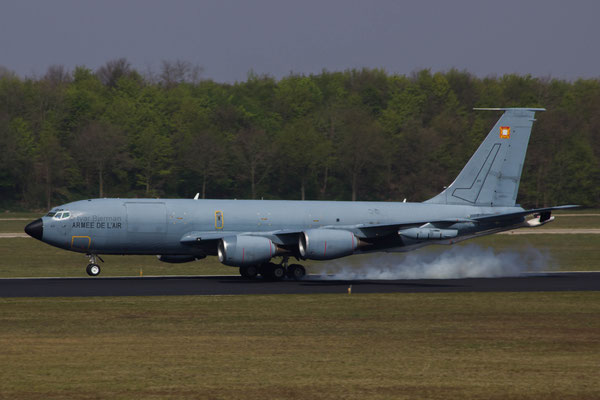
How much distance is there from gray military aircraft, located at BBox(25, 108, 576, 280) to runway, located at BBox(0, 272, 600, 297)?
4.41 ft

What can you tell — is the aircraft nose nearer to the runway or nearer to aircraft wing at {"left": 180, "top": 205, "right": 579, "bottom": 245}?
the runway

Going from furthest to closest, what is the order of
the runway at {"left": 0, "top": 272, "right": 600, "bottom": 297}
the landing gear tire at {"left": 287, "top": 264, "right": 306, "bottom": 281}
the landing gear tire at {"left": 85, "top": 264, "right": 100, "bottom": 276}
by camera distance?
1. the landing gear tire at {"left": 287, "top": 264, "right": 306, "bottom": 281}
2. the landing gear tire at {"left": 85, "top": 264, "right": 100, "bottom": 276}
3. the runway at {"left": 0, "top": 272, "right": 600, "bottom": 297}

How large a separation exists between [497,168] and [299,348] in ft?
91.3

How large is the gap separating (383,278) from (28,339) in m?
23.3

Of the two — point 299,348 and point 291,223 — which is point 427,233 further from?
point 299,348

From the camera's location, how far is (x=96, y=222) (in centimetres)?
4081

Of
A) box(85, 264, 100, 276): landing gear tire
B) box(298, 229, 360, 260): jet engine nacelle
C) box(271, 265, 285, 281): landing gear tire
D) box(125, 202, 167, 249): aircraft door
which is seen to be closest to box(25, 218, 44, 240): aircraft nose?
box(85, 264, 100, 276): landing gear tire

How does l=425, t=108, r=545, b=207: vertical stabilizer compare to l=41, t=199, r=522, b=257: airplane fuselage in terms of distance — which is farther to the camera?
l=425, t=108, r=545, b=207: vertical stabilizer

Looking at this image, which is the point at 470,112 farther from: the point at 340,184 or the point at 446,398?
the point at 446,398

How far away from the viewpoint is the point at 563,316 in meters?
27.8

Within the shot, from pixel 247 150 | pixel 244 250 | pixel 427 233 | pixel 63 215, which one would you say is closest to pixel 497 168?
pixel 427 233

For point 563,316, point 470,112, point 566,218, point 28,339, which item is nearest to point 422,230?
point 563,316

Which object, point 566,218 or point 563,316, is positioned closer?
point 563,316

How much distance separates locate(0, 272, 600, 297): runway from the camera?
34.9 metres
